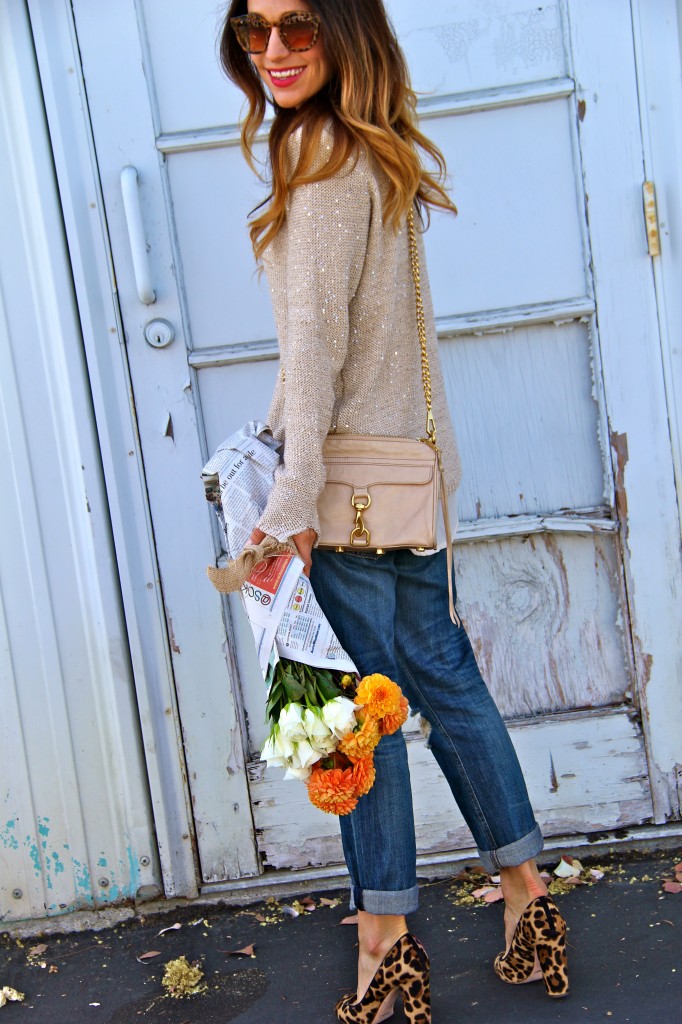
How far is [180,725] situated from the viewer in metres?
2.51

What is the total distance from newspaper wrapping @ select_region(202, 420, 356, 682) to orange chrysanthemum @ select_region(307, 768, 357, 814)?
180 mm

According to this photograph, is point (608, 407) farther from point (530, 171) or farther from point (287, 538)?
point (287, 538)

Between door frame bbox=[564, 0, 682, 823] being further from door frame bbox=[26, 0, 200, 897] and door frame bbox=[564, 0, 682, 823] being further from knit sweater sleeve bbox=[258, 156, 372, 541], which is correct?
door frame bbox=[26, 0, 200, 897]

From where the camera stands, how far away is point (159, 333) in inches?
94.0

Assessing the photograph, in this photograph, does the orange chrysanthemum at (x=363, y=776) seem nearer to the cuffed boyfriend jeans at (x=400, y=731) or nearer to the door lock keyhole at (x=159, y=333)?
the cuffed boyfriend jeans at (x=400, y=731)

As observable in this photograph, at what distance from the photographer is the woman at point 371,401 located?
1654 millimetres

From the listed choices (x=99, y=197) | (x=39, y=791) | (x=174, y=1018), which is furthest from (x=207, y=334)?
(x=174, y=1018)

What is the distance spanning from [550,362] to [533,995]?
4.67 ft

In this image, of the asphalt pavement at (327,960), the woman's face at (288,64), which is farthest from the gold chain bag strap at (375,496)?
the asphalt pavement at (327,960)

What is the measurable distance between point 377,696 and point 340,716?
7cm

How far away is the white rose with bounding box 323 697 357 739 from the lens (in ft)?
5.44

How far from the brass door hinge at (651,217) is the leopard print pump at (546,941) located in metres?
1.50

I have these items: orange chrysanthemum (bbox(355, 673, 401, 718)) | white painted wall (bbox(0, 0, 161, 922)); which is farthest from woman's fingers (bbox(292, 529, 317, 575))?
white painted wall (bbox(0, 0, 161, 922))

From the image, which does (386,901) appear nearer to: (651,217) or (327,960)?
(327,960)
